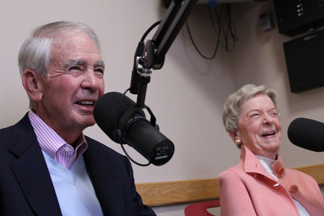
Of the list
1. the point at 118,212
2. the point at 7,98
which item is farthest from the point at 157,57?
the point at 7,98

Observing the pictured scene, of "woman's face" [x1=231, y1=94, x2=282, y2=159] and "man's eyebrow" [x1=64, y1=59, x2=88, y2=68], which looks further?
"woman's face" [x1=231, y1=94, x2=282, y2=159]

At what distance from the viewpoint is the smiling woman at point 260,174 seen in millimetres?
1831

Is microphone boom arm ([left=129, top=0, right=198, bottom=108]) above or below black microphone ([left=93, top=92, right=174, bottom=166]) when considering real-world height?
above

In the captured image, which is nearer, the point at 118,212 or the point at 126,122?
the point at 126,122

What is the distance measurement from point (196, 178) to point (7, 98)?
141 cm

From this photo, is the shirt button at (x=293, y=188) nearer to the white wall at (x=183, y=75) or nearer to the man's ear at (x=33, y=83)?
the white wall at (x=183, y=75)

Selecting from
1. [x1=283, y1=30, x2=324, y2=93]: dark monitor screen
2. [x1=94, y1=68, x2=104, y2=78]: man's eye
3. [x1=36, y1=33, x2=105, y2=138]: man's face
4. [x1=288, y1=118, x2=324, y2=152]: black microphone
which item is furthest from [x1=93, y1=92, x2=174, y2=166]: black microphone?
[x1=283, y1=30, x2=324, y2=93]: dark monitor screen

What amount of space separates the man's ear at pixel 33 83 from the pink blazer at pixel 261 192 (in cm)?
110

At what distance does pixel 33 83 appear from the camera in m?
1.42

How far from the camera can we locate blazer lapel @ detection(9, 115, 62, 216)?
1162 mm

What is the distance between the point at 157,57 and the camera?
2.72 ft

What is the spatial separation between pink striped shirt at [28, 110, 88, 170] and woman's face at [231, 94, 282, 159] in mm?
1185

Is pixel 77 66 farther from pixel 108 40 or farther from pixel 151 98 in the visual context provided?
pixel 151 98

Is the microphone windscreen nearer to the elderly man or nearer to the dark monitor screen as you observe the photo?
the elderly man
